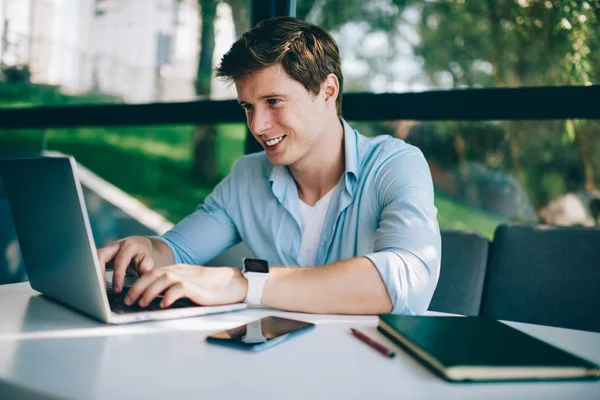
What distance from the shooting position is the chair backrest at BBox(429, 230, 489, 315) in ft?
6.35

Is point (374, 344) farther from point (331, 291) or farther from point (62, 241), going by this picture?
point (62, 241)

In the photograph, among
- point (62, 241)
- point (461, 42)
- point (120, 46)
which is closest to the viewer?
A: point (62, 241)

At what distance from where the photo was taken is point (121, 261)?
131cm

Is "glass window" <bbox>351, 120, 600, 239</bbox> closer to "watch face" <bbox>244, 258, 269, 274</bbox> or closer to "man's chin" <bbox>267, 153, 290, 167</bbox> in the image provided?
"man's chin" <bbox>267, 153, 290, 167</bbox>

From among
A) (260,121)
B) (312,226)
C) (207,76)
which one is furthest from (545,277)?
(207,76)

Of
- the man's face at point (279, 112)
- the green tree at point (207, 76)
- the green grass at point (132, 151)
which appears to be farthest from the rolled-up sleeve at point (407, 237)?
the green grass at point (132, 151)

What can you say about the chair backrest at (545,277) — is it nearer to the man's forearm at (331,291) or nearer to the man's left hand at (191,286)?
the man's forearm at (331,291)

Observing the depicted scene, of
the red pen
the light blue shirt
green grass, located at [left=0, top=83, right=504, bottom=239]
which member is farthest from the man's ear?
green grass, located at [left=0, top=83, right=504, bottom=239]

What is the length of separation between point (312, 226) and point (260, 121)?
14.6 inches

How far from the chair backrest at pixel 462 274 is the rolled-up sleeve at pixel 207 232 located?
30.0 inches

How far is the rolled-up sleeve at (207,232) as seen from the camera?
5.68 feet

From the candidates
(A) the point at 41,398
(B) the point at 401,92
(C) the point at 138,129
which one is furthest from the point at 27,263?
(C) the point at 138,129

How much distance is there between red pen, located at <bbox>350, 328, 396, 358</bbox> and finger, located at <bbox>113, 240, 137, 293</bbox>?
566 millimetres

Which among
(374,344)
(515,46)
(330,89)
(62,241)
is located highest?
(515,46)
